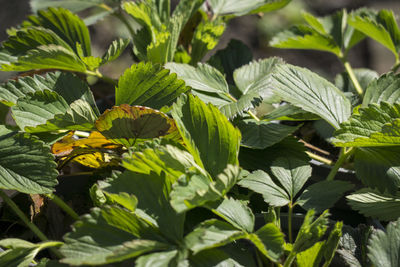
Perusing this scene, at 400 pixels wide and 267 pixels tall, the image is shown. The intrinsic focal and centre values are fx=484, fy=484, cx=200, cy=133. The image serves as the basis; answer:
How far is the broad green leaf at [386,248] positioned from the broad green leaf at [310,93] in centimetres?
15

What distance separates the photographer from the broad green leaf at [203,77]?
2.02ft

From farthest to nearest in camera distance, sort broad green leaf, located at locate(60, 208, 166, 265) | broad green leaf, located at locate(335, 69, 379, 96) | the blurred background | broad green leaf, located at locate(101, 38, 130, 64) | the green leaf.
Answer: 1. the blurred background
2. broad green leaf, located at locate(335, 69, 379, 96)
3. broad green leaf, located at locate(101, 38, 130, 64)
4. the green leaf
5. broad green leaf, located at locate(60, 208, 166, 265)

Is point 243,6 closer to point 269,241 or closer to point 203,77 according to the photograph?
point 203,77

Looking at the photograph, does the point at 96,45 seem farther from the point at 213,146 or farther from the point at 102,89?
the point at 213,146

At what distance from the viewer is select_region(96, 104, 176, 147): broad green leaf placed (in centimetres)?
50

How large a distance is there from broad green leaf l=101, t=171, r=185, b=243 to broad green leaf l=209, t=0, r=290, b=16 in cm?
43

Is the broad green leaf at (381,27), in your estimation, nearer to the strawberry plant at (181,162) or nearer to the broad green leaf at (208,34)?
the strawberry plant at (181,162)

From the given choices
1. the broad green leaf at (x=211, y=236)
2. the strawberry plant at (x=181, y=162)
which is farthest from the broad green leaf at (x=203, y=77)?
→ the broad green leaf at (x=211, y=236)

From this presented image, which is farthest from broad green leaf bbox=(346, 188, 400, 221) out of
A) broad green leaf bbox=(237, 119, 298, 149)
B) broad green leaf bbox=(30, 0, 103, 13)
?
broad green leaf bbox=(30, 0, 103, 13)

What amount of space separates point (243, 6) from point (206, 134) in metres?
0.41

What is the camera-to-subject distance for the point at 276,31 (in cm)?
206

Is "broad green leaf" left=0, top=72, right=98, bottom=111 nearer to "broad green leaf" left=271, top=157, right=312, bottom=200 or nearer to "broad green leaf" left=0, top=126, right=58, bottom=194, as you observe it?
"broad green leaf" left=0, top=126, right=58, bottom=194

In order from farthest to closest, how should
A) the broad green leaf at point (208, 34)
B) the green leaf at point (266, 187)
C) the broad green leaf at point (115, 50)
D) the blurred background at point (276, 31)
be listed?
the blurred background at point (276, 31)
the broad green leaf at point (208, 34)
the broad green leaf at point (115, 50)
the green leaf at point (266, 187)

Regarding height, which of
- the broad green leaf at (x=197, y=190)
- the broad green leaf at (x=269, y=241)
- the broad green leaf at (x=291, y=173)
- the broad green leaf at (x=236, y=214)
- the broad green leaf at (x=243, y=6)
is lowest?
the broad green leaf at (x=291, y=173)
